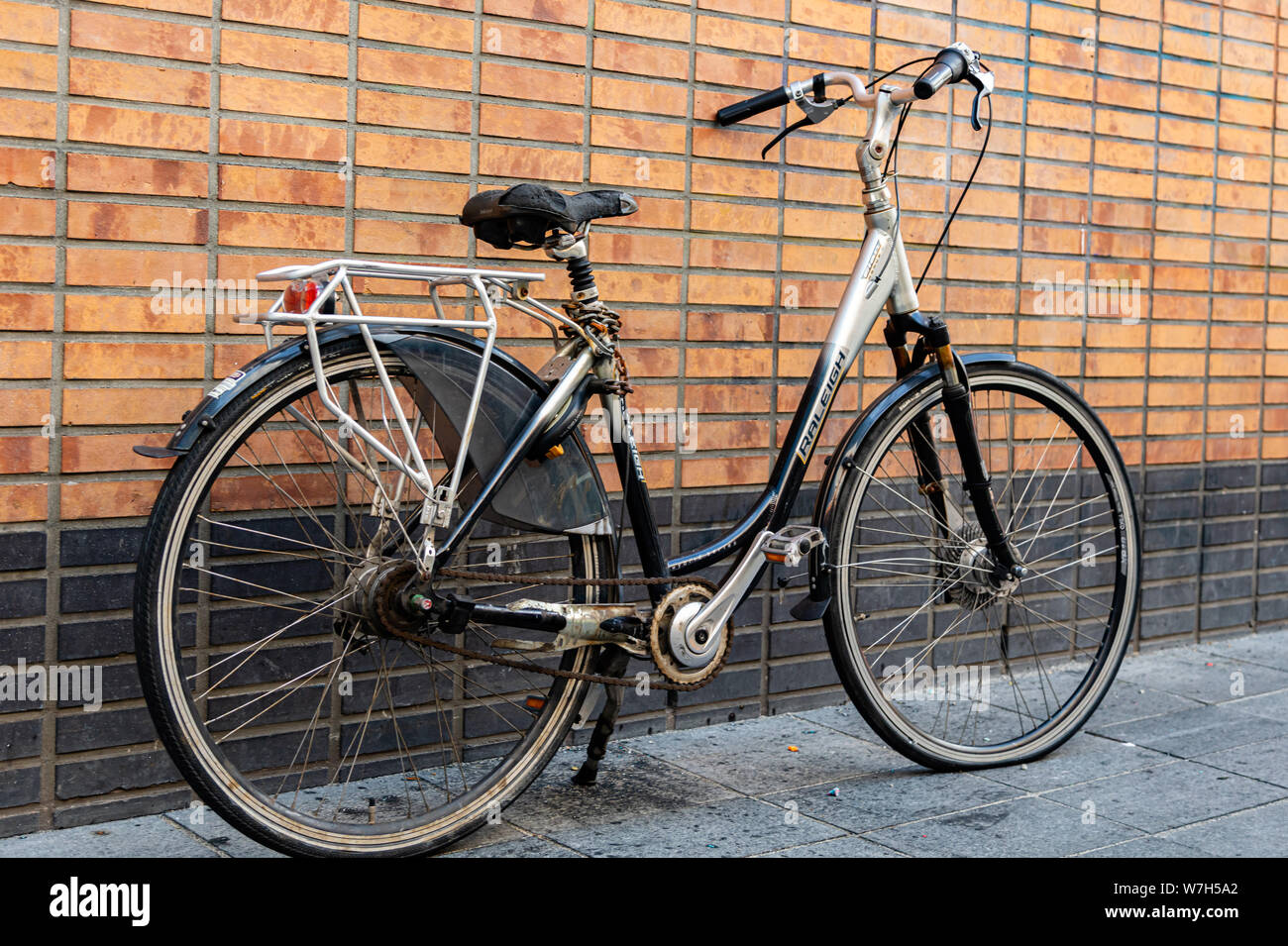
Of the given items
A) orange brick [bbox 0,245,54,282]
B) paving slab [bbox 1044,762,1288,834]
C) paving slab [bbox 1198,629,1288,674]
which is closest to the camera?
orange brick [bbox 0,245,54,282]

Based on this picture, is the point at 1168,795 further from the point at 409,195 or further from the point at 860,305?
the point at 409,195

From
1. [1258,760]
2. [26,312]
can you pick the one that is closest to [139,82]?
Result: [26,312]

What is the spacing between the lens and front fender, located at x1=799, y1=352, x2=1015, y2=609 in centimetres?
328

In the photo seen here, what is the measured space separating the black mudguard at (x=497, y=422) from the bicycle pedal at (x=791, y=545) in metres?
0.43

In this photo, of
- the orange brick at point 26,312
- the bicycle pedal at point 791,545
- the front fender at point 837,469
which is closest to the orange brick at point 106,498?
the orange brick at point 26,312

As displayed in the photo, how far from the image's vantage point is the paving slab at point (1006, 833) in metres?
2.96

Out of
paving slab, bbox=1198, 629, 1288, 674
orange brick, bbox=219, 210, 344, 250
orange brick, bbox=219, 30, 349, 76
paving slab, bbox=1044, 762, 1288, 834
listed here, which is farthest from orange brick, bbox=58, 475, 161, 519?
paving slab, bbox=1198, 629, 1288, 674

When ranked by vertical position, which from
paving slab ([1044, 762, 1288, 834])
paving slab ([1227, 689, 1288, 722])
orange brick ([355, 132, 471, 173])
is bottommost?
paving slab ([1044, 762, 1288, 834])

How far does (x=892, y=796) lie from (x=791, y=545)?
2.25 feet

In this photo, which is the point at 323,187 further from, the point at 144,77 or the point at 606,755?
the point at 606,755

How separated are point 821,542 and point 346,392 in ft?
3.89

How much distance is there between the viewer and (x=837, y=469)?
3348 millimetres

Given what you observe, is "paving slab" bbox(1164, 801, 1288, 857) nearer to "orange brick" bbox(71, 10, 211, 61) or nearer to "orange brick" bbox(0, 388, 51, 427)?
"orange brick" bbox(0, 388, 51, 427)

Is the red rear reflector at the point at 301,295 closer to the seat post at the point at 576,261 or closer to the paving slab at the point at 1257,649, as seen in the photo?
the seat post at the point at 576,261
